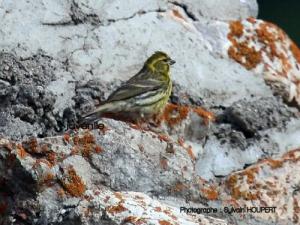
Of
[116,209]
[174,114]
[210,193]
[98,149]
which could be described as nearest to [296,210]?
[210,193]

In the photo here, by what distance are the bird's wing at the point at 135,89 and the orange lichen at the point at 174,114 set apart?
29cm

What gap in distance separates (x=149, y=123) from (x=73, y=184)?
1.31m

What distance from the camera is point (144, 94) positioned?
22.4ft

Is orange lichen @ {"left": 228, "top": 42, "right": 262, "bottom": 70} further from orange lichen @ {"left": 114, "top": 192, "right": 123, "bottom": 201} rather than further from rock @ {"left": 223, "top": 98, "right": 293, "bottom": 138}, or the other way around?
orange lichen @ {"left": 114, "top": 192, "right": 123, "bottom": 201}

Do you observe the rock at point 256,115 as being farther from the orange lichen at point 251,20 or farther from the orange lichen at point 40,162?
the orange lichen at point 40,162

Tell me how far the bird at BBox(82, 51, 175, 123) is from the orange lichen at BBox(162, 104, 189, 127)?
11 cm

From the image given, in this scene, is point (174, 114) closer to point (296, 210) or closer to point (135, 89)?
point (135, 89)

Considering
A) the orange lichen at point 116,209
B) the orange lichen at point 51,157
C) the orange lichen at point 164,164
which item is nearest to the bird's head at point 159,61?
the orange lichen at point 164,164

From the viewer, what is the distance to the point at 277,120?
607 cm

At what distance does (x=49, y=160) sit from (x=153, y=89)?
2.18 m

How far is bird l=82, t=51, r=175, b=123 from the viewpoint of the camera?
600 cm

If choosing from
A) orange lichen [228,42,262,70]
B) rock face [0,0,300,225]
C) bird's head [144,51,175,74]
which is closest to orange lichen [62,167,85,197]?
rock face [0,0,300,225]

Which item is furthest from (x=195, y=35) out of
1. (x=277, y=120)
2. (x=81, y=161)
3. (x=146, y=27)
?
(x=81, y=161)

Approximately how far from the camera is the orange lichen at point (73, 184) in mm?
4684
